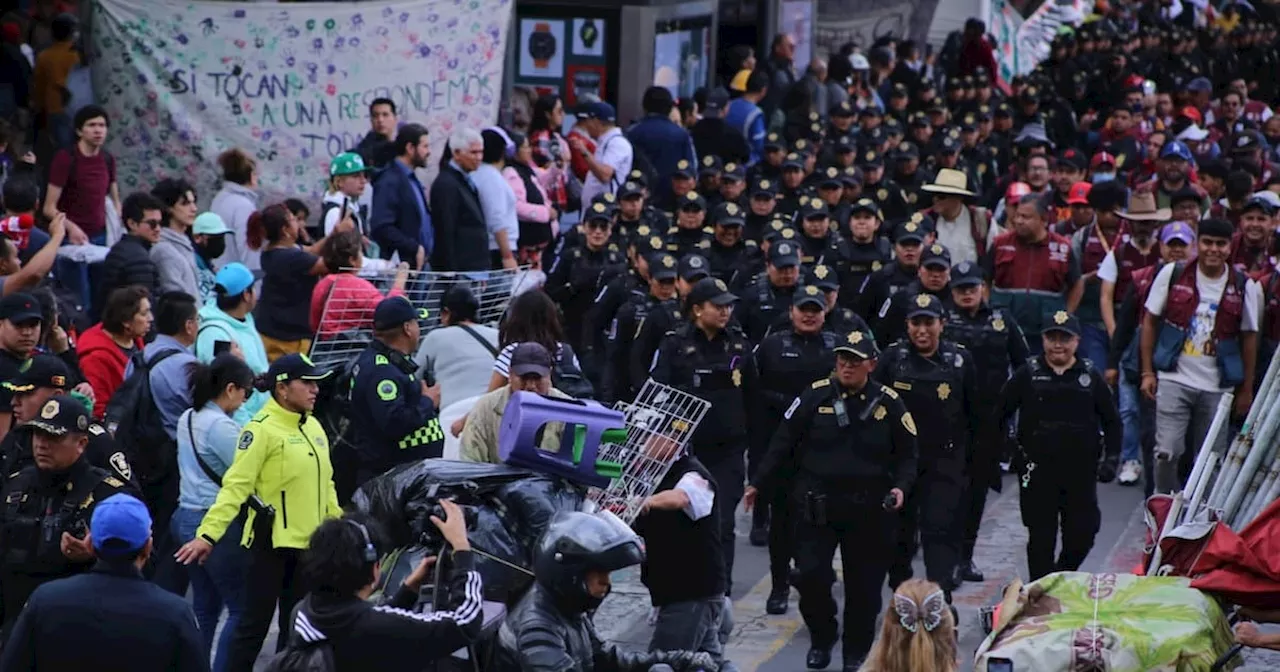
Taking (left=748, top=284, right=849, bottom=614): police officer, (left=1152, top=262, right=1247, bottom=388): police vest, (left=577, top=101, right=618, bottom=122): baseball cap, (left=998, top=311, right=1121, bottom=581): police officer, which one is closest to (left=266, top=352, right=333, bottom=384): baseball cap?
(left=748, top=284, right=849, bottom=614): police officer

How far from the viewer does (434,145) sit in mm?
16375

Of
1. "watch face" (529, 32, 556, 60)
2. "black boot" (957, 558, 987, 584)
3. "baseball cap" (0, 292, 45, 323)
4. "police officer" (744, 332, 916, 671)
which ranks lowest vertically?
"black boot" (957, 558, 987, 584)

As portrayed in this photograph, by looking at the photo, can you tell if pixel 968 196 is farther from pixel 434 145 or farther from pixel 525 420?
pixel 525 420

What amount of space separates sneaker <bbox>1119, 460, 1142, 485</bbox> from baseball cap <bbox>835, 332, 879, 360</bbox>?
4.02m

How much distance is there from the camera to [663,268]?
501 inches

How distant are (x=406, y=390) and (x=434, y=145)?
657cm

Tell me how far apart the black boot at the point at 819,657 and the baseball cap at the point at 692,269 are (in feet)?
8.94

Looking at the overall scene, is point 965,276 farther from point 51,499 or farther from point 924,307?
point 51,499

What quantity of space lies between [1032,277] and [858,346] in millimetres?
4252

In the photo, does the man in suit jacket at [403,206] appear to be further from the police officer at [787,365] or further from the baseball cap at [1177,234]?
the baseball cap at [1177,234]

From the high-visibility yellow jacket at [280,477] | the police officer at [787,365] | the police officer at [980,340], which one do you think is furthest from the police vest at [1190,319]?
the high-visibility yellow jacket at [280,477]

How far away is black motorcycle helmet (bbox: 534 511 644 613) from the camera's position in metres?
6.27

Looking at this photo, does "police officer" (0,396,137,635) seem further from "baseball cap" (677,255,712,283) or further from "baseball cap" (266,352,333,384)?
"baseball cap" (677,255,712,283)

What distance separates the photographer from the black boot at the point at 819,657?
10586mm
